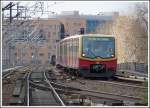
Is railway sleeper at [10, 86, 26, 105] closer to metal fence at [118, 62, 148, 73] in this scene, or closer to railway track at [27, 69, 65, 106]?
railway track at [27, 69, 65, 106]

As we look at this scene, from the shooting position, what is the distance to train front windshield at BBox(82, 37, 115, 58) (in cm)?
2408

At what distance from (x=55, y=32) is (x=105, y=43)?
62220mm

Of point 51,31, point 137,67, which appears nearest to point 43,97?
point 137,67

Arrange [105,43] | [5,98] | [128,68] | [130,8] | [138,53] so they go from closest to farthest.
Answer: [5,98] → [105,43] → [128,68] → [138,53] → [130,8]

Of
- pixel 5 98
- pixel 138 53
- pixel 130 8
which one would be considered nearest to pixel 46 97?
pixel 5 98

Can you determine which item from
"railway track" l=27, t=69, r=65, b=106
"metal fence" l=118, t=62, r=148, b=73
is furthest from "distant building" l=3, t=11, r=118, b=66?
"railway track" l=27, t=69, r=65, b=106

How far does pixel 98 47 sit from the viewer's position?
79.0 ft

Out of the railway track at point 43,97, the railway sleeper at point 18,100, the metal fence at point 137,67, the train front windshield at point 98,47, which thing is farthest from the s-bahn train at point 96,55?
the railway sleeper at point 18,100

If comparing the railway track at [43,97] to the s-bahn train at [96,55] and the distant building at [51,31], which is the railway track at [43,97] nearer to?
the s-bahn train at [96,55]

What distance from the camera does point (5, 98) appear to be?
14.8m

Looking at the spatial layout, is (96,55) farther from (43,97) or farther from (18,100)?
(18,100)

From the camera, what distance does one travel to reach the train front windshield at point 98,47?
2408 cm

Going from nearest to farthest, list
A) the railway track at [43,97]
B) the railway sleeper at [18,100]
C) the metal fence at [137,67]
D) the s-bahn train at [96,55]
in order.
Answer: the railway sleeper at [18,100], the railway track at [43,97], the s-bahn train at [96,55], the metal fence at [137,67]

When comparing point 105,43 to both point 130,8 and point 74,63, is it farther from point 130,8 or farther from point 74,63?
point 130,8
